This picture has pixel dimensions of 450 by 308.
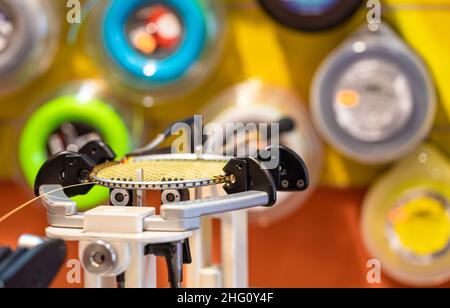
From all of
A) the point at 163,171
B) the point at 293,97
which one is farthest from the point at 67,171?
the point at 293,97

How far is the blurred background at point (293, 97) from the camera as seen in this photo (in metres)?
1.37

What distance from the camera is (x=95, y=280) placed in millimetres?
858

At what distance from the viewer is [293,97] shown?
4.84ft

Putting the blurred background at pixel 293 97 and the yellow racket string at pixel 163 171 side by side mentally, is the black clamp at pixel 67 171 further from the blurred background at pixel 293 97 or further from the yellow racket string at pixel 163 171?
the blurred background at pixel 293 97

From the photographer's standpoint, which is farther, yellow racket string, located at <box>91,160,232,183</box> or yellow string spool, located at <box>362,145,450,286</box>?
yellow string spool, located at <box>362,145,450,286</box>

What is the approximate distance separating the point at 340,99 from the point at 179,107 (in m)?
0.36

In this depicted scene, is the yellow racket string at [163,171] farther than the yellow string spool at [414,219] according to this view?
No

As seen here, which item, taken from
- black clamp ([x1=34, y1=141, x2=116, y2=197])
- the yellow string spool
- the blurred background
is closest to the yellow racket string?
black clamp ([x1=34, y1=141, x2=116, y2=197])

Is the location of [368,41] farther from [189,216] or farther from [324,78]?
[189,216]

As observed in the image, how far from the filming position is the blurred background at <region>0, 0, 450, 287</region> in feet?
A: 4.50

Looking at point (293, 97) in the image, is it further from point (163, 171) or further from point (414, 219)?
point (163, 171)

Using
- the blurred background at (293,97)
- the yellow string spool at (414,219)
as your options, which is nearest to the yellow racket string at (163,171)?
the blurred background at (293,97)

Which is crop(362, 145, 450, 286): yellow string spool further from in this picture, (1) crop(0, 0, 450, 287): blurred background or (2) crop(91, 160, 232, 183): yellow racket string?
(2) crop(91, 160, 232, 183): yellow racket string

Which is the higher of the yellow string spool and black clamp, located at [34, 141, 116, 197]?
black clamp, located at [34, 141, 116, 197]
